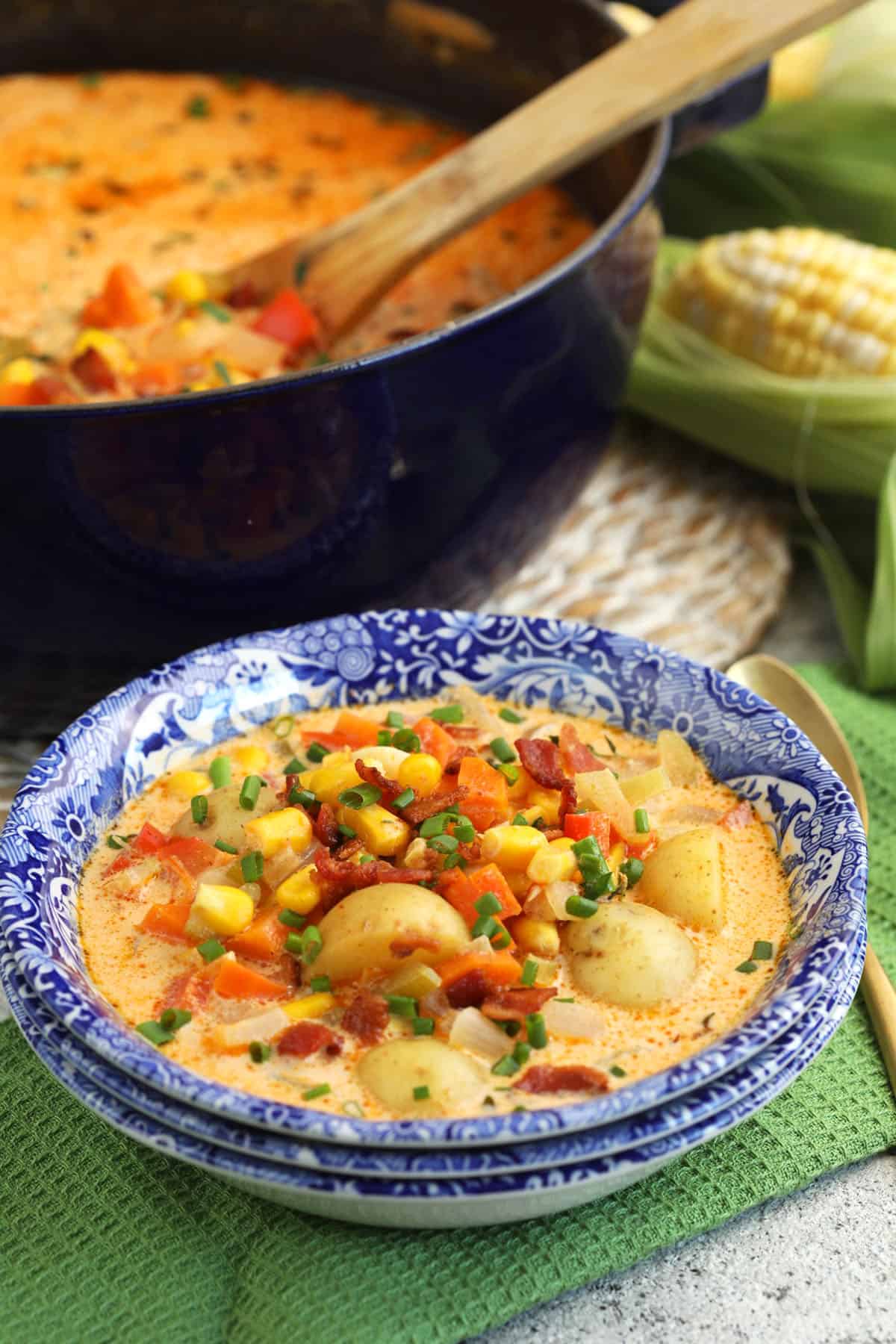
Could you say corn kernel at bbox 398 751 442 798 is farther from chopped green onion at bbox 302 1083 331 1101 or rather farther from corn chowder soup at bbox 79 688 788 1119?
chopped green onion at bbox 302 1083 331 1101

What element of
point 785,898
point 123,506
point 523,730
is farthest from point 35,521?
point 785,898

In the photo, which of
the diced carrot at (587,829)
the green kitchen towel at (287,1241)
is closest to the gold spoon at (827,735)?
the green kitchen towel at (287,1241)

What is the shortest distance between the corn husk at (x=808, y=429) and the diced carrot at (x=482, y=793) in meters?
1.41

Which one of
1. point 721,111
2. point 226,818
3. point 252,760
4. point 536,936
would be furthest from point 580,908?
point 721,111

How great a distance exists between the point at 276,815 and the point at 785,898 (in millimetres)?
798

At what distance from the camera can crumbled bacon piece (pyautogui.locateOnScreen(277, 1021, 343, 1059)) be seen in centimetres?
202

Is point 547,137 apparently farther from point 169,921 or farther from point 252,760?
point 169,921

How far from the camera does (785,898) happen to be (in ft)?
7.67

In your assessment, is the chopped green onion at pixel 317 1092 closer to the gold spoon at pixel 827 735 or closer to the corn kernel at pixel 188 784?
the corn kernel at pixel 188 784

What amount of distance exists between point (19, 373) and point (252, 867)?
1.40 metres

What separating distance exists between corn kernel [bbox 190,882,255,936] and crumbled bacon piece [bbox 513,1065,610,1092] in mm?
491

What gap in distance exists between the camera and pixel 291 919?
220 cm

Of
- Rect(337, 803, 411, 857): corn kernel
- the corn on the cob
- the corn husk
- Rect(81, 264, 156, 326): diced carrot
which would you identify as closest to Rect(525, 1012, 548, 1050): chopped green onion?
Rect(337, 803, 411, 857): corn kernel

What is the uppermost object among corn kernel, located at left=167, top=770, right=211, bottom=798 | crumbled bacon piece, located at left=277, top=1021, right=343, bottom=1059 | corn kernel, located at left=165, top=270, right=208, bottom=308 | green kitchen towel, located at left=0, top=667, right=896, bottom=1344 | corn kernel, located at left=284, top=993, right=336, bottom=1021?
corn kernel, located at left=165, top=270, right=208, bottom=308
